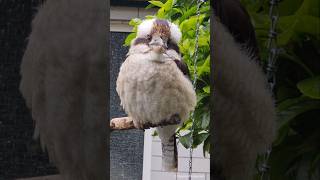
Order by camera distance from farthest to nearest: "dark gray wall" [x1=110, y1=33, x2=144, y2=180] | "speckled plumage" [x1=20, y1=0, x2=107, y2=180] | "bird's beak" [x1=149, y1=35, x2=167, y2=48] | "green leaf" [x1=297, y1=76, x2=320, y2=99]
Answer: "dark gray wall" [x1=110, y1=33, x2=144, y2=180] → "bird's beak" [x1=149, y1=35, x2=167, y2=48] → "speckled plumage" [x1=20, y1=0, x2=107, y2=180] → "green leaf" [x1=297, y1=76, x2=320, y2=99]

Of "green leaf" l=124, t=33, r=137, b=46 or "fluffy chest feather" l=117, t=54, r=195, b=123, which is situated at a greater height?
"green leaf" l=124, t=33, r=137, b=46

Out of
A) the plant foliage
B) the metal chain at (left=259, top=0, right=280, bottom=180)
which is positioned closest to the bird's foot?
the plant foliage

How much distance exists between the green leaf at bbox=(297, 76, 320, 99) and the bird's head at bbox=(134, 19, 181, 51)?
421 millimetres

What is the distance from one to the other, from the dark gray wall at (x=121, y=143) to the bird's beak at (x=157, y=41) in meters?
0.12

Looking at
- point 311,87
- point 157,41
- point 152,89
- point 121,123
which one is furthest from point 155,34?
point 311,87

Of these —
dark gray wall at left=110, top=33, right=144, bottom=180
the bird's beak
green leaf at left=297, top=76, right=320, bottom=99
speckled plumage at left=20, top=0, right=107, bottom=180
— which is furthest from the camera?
dark gray wall at left=110, top=33, right=144, bottom=180

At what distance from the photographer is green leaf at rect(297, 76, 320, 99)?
2.38ft

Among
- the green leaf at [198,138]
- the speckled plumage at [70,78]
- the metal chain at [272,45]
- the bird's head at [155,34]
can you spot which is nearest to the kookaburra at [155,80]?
the bird's head at [155,34]

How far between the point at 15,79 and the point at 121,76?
307mm

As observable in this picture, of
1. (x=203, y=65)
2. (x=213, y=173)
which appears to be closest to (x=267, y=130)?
(x=213, y=173)

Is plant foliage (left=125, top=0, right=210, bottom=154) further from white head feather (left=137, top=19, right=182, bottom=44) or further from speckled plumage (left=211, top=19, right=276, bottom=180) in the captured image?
speckled plumage (left=211, top=19, right=276, bottom=180)

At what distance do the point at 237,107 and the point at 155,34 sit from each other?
1.13 feet

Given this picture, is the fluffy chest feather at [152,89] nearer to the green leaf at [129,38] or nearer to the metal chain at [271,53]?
the green leaf at [129,38]

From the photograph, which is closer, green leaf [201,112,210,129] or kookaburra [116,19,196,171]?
kookaburra [116,19,196,171]
